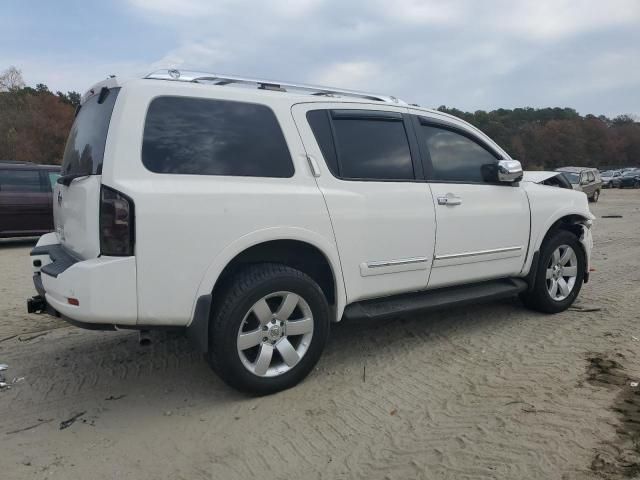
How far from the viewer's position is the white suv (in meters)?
2.97

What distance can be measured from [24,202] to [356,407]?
9.25 meters

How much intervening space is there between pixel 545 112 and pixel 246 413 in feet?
374

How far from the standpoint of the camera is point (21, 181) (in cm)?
1028

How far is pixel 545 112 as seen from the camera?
104m

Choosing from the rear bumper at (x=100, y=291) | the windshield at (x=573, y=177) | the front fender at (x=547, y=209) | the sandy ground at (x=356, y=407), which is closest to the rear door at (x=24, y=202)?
the sandy ground at (x=356, y=407)

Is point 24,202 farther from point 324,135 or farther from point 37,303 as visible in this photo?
point 324,135

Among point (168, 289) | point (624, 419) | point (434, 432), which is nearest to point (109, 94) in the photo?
point (168, 289)

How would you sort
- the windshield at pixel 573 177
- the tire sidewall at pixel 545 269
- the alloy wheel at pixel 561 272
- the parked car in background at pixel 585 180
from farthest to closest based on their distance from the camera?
the parked car in background at pixel 585 180
the windshield at pixel 573 177
the alloy wheel at pixel 561 272
the tire sidewall at pixel 545 269

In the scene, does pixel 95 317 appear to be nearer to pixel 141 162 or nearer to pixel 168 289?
pixel 168 289

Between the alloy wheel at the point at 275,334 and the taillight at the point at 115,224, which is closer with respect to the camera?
the taillight at the point at 115,224

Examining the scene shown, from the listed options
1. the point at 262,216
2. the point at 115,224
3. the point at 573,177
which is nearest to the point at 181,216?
the point at 115,224

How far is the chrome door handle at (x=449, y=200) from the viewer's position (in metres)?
4.14

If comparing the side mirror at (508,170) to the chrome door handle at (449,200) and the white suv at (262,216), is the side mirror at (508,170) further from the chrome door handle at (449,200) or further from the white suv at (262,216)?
the chrome door handle at (449,200)

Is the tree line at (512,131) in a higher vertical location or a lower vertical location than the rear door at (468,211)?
higher
